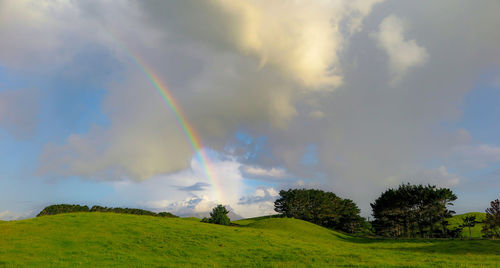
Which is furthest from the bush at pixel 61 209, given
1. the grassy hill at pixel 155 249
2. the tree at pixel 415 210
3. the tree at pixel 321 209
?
the tree at pixel 415 210

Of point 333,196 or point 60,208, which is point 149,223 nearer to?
point 60,208

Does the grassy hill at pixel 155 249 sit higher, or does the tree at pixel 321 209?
the tree at pixel 321 209

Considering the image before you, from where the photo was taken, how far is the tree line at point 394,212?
103 metres

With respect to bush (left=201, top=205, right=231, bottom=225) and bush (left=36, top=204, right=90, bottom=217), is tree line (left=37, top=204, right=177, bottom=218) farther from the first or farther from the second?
bush (left=201, top=205, right=231, bottom=225)

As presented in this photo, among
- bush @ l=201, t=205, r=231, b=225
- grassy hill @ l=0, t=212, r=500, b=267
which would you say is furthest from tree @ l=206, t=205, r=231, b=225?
grassy hill @ l=0, t=212, r=500, b=267

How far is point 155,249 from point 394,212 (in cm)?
10166

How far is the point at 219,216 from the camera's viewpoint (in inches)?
3059

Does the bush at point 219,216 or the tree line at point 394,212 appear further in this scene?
the tree line at point 394,212

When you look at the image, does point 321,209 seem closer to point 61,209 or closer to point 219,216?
point 219,216

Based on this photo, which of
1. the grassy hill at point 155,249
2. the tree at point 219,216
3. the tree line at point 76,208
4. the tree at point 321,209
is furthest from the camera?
the tree at point 321,209

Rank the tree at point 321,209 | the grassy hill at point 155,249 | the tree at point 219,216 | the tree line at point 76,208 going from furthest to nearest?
the tree at point 321,209, the tree line at point 76,208, the tree at point 219,216, the grassy hill at point 155,249

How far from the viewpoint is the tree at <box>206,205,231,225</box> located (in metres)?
77.1

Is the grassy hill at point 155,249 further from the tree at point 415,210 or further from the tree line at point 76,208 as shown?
the tree at point 415,210

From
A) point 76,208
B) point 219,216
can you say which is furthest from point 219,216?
point 76,208
